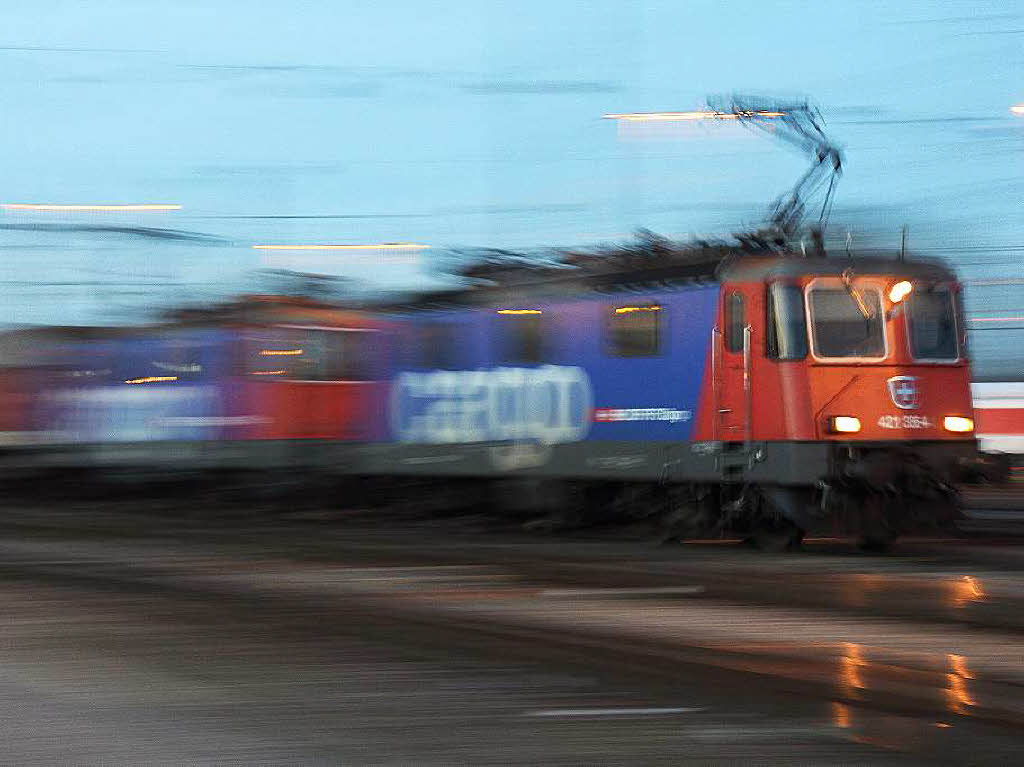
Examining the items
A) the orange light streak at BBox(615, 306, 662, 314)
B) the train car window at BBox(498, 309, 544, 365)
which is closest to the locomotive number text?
the orange light streak at BBox(615, 306, 662, 314)

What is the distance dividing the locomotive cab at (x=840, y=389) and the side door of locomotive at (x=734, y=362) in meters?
0.01

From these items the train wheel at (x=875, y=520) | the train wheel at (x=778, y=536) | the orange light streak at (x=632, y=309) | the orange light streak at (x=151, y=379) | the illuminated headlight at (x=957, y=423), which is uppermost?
the orange light streak at (x=632, y=309)

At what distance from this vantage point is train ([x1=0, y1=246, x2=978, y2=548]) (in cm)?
1568

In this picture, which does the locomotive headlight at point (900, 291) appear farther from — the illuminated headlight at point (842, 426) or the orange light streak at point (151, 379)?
the orange light streak at point (151, 379)

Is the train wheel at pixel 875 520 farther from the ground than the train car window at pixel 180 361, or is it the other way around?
the train car window at pixel 180 361

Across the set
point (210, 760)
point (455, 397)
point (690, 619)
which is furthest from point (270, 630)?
point (455, 397)

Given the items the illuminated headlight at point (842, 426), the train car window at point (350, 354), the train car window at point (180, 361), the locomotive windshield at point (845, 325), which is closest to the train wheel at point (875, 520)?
the illuminated headlight at point (842, 426)

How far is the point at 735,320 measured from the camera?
16141mm

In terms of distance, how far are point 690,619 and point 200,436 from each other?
1832 centimetres

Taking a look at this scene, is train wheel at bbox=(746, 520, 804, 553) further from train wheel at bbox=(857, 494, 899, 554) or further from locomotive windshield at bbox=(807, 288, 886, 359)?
locomotive windshield at bbox=(807, 288, 886, 359)

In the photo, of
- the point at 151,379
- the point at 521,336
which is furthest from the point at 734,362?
the point at 151,379

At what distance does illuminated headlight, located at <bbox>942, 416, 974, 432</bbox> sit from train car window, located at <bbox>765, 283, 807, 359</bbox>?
1.65 metres

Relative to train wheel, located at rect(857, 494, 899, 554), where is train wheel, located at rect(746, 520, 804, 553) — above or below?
below

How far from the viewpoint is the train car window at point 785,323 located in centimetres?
1579
